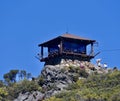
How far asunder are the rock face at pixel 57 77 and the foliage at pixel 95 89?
1.80 m

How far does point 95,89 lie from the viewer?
53031 mm

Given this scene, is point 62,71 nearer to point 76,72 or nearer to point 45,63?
point 76,72

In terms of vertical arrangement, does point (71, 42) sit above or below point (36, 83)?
above

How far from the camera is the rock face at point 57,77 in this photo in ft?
184

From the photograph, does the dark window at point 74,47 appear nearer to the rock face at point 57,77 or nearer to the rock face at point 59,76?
the rock face at point 57,77

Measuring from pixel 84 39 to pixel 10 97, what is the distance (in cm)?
1260

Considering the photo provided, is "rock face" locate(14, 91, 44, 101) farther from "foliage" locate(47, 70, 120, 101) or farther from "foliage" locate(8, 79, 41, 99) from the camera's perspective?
"foliage" locate(47, 70, 120, 101)

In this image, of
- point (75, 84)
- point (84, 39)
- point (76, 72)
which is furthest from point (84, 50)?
point (75, 84)

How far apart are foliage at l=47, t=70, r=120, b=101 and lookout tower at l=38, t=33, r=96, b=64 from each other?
273 inches

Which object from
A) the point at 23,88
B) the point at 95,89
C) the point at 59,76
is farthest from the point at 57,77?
the point at 95,89

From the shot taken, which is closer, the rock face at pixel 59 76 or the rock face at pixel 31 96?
the rock face at pixel 31 96

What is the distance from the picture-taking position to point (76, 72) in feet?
198

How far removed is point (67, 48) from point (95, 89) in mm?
12978

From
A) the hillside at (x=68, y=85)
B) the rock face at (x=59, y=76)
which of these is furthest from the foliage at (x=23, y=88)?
the rock face at (x=59, y=76)
